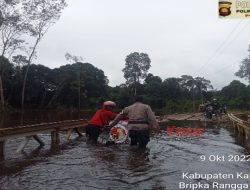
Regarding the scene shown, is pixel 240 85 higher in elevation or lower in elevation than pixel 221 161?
higher

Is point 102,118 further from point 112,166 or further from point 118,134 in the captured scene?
point 112,166

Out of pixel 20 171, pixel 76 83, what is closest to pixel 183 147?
pixel 20 171

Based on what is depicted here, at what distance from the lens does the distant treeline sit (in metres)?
53.2

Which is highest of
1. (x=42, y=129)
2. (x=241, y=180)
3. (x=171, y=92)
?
(x=171, y=92)

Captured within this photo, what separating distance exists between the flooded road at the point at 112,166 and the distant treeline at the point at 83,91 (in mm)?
41758

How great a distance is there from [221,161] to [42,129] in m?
5.90

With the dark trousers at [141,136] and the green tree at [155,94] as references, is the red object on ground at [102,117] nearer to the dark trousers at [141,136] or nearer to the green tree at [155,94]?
the dark trousers at [141,136]

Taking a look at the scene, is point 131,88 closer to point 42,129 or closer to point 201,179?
point 42,129

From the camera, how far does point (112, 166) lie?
758 cm

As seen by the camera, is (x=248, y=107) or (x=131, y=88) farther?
(x=131, y=88)

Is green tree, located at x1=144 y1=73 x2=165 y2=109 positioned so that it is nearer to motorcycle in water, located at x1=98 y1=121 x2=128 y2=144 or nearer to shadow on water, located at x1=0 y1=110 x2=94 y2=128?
shadow on water, located at x1=0 y1=110 x2=94 y2=128

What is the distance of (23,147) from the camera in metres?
9.98

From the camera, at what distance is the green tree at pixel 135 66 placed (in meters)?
75.6

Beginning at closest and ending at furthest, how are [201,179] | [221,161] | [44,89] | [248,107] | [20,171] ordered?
[201,179] → [20,171] → [221,161] → [248,107] → [44,89]
